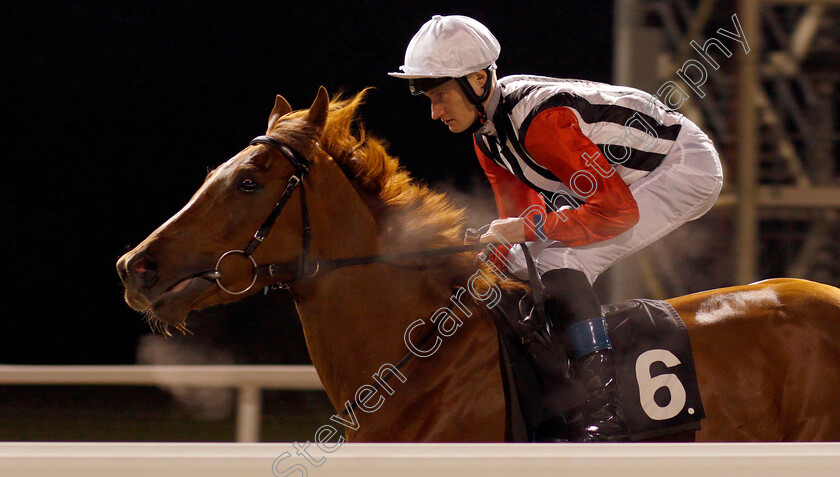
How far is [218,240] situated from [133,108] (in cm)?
696

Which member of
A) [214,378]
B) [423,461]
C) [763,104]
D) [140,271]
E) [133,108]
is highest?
[133,108]

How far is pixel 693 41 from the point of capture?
3.62m

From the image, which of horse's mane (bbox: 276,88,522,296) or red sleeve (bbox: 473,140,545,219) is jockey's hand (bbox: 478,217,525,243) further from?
red sleeve (bbox: 473,140,545,219)

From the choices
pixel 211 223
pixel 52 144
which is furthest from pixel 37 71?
pixel 211 223

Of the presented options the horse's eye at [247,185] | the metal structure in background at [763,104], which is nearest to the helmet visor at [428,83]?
the horse's eye at [247,185]

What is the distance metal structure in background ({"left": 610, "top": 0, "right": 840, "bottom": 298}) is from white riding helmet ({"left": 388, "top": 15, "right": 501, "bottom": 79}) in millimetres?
1871

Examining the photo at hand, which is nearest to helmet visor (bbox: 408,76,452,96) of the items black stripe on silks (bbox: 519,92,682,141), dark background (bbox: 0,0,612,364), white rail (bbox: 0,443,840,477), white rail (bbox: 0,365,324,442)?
black stripe on silks (bbox: 519,92,682,141)

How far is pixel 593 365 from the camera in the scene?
1.65 metres

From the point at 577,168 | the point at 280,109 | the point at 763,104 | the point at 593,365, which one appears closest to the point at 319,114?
the point at 280,109

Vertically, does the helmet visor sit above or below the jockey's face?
above

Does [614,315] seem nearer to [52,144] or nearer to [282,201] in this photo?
[282,201]

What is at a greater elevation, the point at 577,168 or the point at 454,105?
the point at 454,105

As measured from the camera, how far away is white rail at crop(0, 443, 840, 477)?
82cm

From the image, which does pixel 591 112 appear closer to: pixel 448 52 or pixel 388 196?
pixel 448 52
